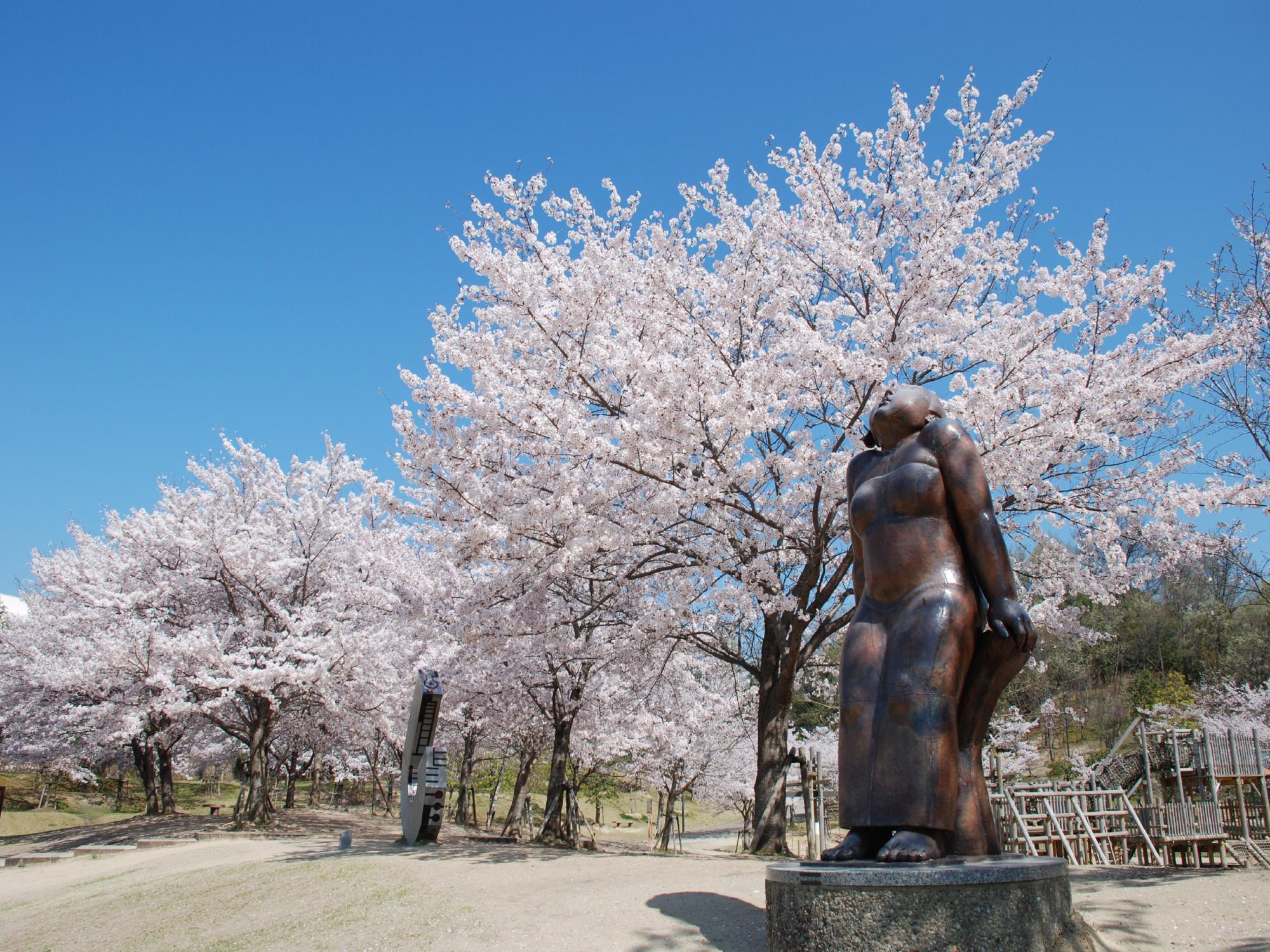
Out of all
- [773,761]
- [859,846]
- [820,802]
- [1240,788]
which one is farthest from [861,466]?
[1240,788]

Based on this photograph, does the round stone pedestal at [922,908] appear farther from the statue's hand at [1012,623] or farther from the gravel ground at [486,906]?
the gravel ground at [486,906]

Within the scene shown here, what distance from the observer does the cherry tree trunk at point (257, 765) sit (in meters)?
17.8

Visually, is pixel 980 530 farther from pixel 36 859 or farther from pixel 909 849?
pixel 36 859

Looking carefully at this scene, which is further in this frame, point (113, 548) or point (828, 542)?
point (113, 548)

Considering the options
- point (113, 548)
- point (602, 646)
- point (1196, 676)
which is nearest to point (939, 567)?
point (602, 646)

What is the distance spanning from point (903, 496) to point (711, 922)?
11.5ft

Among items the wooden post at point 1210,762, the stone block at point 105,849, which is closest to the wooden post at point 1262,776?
the wooden post at point 1210,762

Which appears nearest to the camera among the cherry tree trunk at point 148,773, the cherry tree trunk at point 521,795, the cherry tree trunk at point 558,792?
the cherry tree trunk at point 558,792

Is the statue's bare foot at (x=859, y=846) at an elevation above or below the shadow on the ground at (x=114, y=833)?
above

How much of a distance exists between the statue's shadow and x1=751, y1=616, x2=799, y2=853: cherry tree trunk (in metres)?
4.46

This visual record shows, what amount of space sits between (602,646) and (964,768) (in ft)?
30.6

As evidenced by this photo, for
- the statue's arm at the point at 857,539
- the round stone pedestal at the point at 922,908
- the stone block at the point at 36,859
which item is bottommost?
the stone block at the point at 36,859

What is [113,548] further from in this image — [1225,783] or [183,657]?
[1225,783]

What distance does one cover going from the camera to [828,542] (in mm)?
10805
